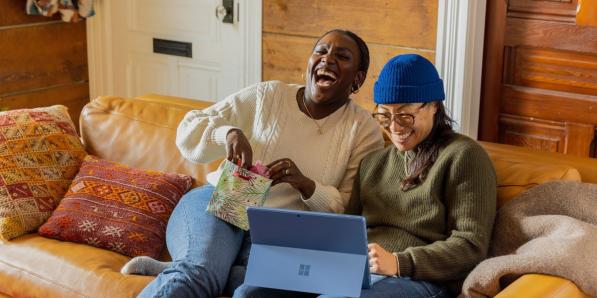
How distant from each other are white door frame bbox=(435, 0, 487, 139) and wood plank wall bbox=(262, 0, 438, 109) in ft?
0.21

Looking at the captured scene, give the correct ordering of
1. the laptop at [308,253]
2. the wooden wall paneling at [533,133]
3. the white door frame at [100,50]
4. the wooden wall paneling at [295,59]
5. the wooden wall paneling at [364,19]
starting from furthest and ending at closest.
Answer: the white door frame at [100,50] → the wooden wall paneling at [295,59] → the wooden wall paneling at [364,19] → the wooden wall paneling at [533,133] → the laptop at [308,253]

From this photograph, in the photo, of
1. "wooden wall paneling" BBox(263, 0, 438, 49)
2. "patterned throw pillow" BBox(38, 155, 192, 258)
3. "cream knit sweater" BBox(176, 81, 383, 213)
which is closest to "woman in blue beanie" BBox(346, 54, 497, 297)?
"cream knit sweater" BBox(176, 81, 383, 213)

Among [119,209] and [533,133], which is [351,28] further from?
[119,209]

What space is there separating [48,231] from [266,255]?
913 mm

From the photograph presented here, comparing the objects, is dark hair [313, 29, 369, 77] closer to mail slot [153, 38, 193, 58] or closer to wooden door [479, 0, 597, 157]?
wooden door [479, 0, 597, 157]

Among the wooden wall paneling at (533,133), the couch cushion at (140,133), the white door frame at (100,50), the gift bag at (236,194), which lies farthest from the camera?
the white door frame at (100,50)

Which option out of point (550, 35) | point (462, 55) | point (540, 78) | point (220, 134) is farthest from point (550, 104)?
point (220, 134)

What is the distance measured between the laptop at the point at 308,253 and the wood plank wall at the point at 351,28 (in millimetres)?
1626

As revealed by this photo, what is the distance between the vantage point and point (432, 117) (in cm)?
222

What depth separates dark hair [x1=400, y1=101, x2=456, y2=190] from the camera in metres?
2.18

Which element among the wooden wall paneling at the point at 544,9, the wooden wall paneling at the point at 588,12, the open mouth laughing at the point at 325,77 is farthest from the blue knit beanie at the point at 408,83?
the wooden wall paneling at the point at 544,9

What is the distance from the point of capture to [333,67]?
7.93 feet

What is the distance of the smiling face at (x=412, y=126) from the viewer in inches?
86.0

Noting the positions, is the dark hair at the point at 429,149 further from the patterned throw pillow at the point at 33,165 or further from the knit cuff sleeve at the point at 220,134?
the patterned throw pillow at the point at 33,165
